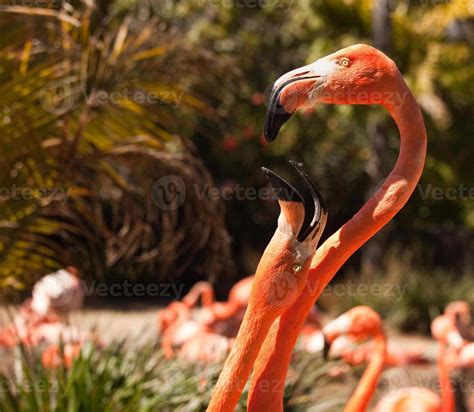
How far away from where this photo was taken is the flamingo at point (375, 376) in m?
2.93

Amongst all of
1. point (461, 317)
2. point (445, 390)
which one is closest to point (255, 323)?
point (445, 390)

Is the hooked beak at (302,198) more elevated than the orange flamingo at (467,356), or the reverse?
the hooked beak at (302,198)

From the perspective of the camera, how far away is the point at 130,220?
420cm

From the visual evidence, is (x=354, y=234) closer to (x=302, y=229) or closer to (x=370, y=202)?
(x=370, y=202)

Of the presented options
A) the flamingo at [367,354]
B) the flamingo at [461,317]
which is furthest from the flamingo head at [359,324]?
the flamingo at [461,317]

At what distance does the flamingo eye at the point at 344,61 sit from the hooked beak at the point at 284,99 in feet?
0.42

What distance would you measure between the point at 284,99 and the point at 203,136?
10.6 meters

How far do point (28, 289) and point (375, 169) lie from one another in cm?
686

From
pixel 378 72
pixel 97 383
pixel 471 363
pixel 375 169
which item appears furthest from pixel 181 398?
pixel 375 169

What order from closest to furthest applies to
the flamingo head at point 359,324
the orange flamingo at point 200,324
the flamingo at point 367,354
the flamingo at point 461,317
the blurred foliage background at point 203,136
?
the flamingo head at point 359,324 → the blurred foliage background at point 203,136 → the flamingo at point 367,354 → the orange flamingo at point 200,324 → the flamingo at point 461,317

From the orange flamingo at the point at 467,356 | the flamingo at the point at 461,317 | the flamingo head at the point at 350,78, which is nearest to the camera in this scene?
the flamingo head at the point at 350,78

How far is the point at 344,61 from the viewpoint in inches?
75.7

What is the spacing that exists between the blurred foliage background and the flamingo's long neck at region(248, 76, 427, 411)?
73.2 inches
